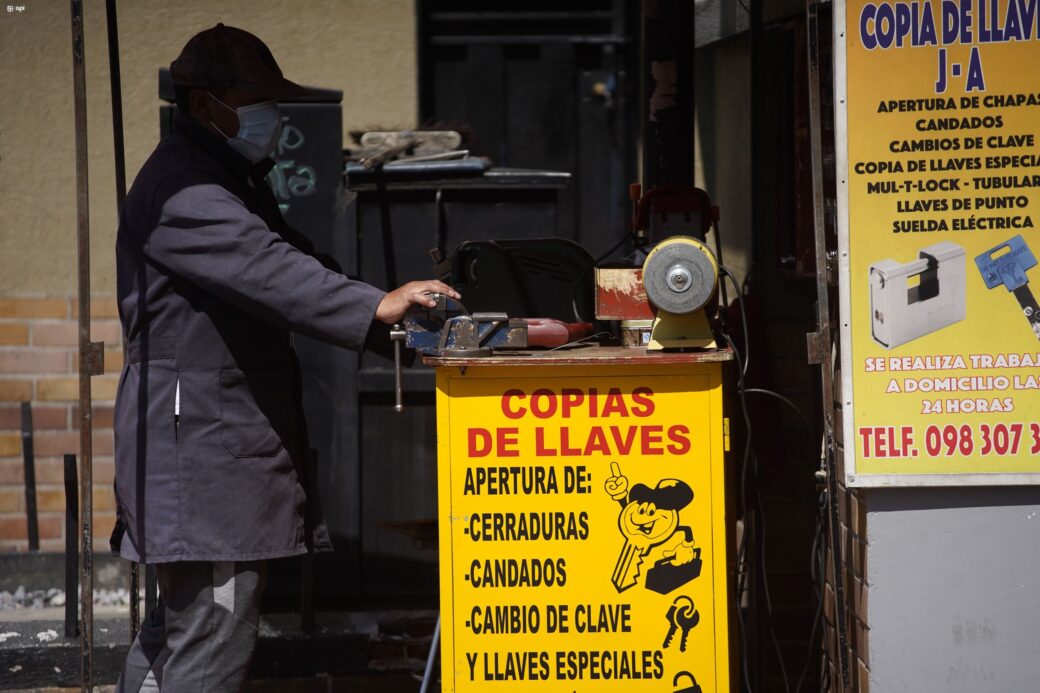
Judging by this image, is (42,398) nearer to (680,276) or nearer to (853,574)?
(680,276)

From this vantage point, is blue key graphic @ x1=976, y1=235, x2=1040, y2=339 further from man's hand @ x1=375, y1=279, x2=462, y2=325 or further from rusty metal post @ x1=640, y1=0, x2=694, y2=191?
man's hand @ x1=375, y1=279, x2=462, y2=325

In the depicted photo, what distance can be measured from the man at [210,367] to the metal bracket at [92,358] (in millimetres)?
107

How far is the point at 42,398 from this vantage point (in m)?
5.48

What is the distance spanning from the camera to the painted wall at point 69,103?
5.52 m

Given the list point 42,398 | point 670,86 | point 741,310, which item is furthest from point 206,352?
point 42,398

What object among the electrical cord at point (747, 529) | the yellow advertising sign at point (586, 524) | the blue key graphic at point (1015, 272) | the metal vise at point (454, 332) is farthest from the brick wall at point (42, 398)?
the blue key graphic at point (1015, 272)

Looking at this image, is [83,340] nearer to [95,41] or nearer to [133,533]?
[133,533]

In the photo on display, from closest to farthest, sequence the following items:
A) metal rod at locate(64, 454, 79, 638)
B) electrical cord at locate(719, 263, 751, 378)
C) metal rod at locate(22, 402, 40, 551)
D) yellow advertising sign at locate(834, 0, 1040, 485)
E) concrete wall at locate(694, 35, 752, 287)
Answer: yellow advertising sign at locate(834, 0, 1040, 485), electrical cord at locate(719, 263, 751, 378), metal rod at locate(64, 454, 79, 638), concrete wall at locate(694, 35, 752, 287), metal rod at locate(22, 402, 40, 551)

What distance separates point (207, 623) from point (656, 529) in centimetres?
120

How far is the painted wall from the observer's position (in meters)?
5.52

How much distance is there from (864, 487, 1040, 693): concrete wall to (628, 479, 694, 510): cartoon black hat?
0.53m

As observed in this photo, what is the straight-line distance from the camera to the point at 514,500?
330 centimetres

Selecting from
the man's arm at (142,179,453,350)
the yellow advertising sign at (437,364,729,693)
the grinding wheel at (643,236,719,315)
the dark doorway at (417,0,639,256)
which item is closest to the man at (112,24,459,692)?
the man's arm at (142,179,453,350)

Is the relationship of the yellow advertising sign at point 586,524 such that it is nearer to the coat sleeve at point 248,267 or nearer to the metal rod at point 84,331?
the coat sleeve at point 248,267
